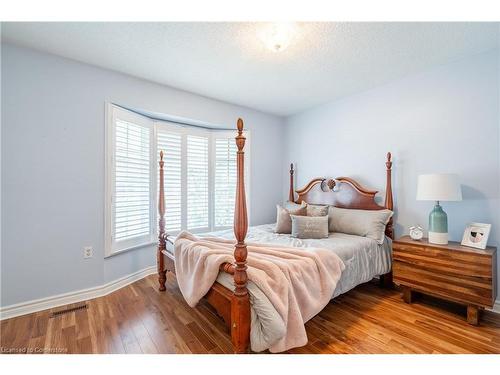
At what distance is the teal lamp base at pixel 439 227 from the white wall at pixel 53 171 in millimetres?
3505

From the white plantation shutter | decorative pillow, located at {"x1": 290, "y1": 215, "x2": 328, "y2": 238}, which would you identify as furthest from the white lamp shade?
the white plantation shutter

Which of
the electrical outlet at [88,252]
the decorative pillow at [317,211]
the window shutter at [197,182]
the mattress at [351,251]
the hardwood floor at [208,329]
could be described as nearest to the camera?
the hardwood floor at [208,329]

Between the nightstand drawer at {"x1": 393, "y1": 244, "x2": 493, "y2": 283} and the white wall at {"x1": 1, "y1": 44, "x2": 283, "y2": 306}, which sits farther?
the white wall at {"x1": 1, "y1": 44, "x2": 283, "y2": 306}

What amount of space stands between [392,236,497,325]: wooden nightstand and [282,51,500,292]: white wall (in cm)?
49

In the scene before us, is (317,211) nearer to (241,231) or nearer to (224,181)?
(224,181)

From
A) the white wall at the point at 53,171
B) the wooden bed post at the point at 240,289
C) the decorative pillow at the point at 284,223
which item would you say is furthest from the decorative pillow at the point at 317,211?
the white wall at the point at 53,171

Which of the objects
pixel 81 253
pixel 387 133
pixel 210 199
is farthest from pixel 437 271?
pixel 81 253

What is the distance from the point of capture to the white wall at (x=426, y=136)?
2.25 m

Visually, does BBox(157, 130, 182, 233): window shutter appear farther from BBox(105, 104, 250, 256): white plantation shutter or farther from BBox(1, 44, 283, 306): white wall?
BBox(1, 44, 283, 306): white wall

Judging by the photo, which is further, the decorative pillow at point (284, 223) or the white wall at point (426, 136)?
the decorative pillow at point (284, 223)

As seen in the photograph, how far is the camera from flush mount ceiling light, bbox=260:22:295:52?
1.86 metres

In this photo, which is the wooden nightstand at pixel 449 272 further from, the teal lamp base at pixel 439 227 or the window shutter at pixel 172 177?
the window shutter at pixel 172 177

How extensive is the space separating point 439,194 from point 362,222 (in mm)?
823

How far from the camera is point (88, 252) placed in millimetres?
2510
